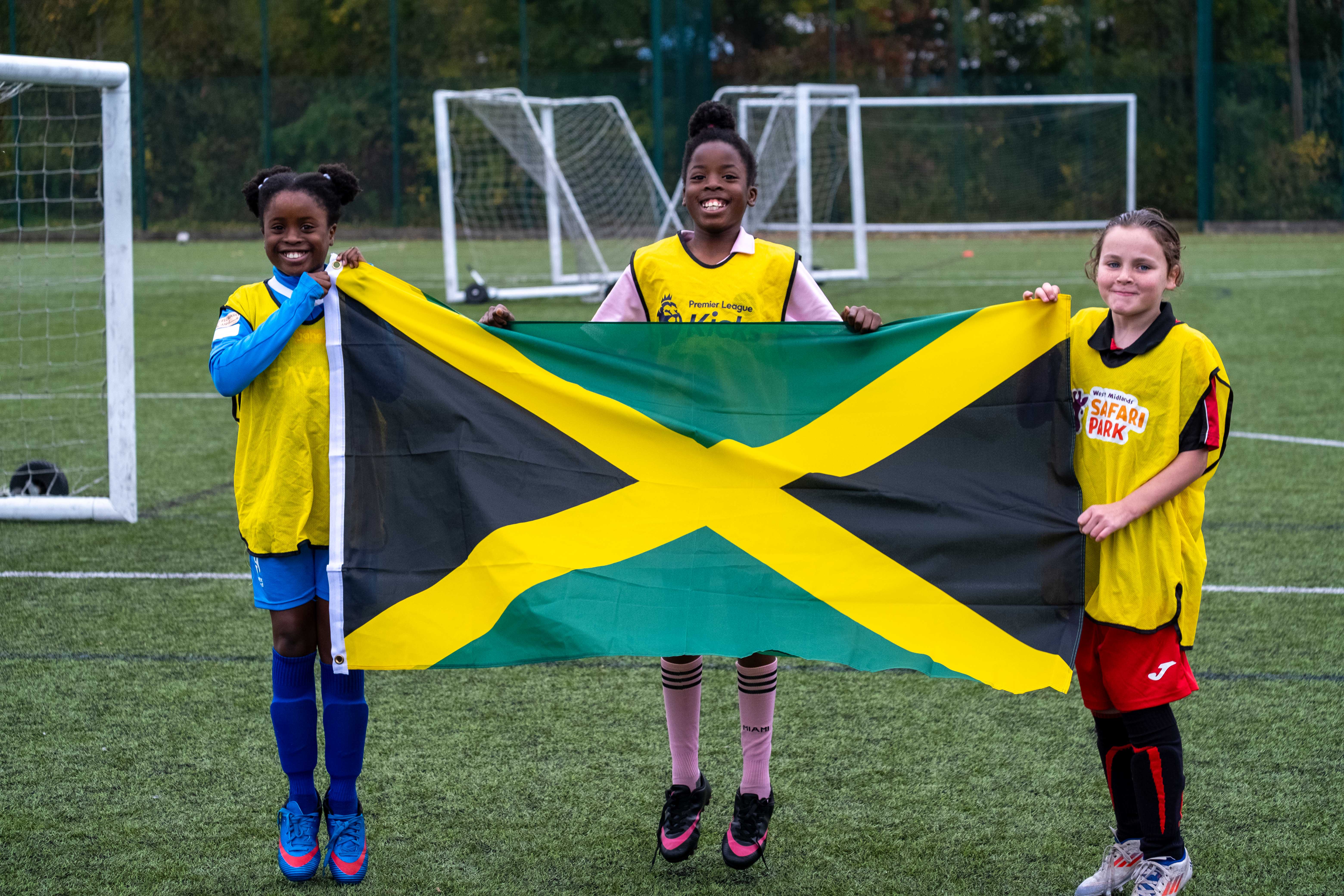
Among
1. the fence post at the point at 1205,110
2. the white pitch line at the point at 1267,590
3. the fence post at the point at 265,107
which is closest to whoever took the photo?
the white pitch line at the point at 1267,590

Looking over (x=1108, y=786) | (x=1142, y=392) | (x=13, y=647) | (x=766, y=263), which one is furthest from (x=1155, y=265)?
(x=13, y=647)

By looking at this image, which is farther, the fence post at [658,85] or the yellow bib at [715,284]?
the fence post at [658,85]

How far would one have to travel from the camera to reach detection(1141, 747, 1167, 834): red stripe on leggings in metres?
2.77

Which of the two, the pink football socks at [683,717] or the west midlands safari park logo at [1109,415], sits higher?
the west midlands safari park logo at [1109,415]

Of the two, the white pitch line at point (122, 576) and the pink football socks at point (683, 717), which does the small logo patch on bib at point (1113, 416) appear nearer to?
the pink football socks at point (683, 717)

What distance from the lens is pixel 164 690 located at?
422cm

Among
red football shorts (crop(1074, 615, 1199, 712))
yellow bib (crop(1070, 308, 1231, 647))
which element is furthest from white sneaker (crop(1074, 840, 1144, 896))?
yellow bib (crop(1070, 308, 1231, 647))

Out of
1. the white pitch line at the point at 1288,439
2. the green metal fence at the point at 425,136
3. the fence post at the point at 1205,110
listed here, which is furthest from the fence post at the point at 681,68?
the white pitch line at the point at 1288,439

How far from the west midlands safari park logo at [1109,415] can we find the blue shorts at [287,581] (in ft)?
5.46

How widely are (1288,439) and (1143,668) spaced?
578 centimetres

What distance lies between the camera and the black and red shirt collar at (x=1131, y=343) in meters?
2.74

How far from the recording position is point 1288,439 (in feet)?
→ 26.0

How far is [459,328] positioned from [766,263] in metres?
0.72

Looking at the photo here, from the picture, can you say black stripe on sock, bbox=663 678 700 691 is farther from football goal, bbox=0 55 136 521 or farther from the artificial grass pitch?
football goal, bbox=0 55 136 521
